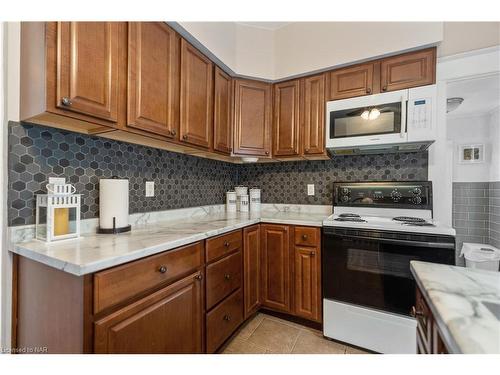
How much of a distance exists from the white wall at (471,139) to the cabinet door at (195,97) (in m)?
3.75

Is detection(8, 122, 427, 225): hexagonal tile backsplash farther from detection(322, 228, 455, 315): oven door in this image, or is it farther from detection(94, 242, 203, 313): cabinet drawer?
detection(322, 228, 455, 315): oven door

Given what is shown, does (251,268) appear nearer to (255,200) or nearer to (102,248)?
(255,200)

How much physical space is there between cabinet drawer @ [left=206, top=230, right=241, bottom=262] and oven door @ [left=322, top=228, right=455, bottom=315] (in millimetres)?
670

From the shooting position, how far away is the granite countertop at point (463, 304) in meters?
0.44

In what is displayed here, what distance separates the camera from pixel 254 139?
223cm

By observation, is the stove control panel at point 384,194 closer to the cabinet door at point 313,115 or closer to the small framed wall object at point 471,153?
the cabinet door at point 313,115

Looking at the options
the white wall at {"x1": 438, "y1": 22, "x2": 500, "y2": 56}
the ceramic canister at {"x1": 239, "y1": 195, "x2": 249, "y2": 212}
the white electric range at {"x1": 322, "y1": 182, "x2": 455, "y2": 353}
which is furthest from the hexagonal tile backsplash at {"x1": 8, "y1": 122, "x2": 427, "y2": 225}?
the white wall at {"x1": 438, "y1": 22, "x2": 500, "y2": 56}

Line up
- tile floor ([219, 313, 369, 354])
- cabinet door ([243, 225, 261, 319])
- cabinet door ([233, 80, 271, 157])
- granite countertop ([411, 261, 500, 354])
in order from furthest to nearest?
cabinet door ([233, 80, 271, 157])
cabinet door ([243, 225, 261, 319])
tile floor ([219, 313, 369, 354])
granite countertop ([411, 261, 500, 354])

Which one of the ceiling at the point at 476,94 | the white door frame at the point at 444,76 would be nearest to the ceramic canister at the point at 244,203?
the white door frame at the point at 444,76

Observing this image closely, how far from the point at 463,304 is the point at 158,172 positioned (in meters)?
1.86

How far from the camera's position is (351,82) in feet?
6.35

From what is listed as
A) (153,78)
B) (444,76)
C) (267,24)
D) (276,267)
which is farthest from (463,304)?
(267,24)

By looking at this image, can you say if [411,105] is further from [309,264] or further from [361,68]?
[309,264]

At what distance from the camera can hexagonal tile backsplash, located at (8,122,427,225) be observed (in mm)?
1132
